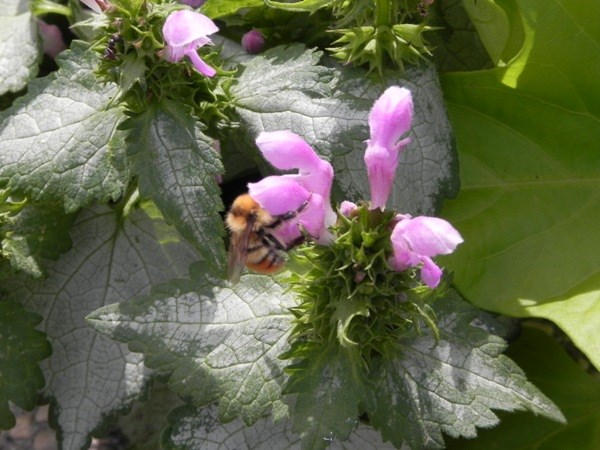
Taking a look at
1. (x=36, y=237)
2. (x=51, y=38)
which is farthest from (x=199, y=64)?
(x=51, y=38)

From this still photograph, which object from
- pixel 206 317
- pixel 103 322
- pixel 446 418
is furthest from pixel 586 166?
pixel 103 322

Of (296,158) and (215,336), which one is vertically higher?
(296,158)

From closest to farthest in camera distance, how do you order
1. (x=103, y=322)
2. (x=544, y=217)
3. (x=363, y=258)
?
(x=363, y=258) < (x=103, y=322) < (x=544, y=217)

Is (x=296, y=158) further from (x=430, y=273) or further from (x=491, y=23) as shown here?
(x=491, y=23)

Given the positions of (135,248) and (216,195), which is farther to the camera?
(135,248)

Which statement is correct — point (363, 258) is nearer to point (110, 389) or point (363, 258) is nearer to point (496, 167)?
point (496, 167)

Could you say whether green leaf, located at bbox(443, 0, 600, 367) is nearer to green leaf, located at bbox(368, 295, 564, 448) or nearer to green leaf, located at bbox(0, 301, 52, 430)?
green leaf, located at bbox(368, 295, 564, 448)
